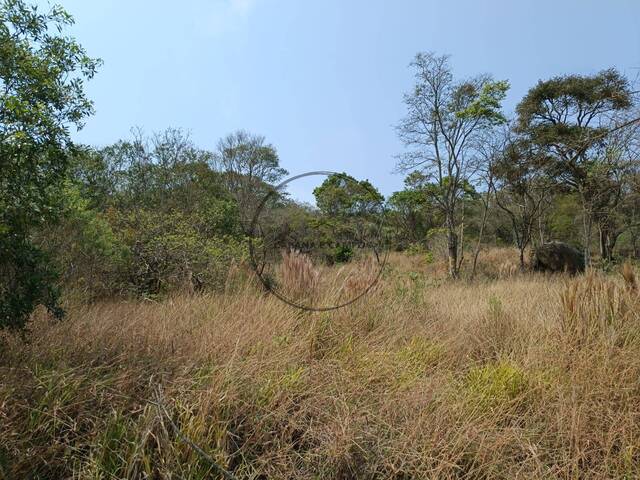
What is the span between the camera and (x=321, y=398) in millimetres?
2570

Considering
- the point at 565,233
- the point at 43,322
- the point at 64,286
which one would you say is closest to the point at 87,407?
the point at 43,322

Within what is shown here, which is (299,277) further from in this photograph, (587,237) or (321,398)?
(587,237)

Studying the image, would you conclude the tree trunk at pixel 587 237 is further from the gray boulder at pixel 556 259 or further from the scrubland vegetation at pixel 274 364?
the scrubland vegetation at pixel 274 364

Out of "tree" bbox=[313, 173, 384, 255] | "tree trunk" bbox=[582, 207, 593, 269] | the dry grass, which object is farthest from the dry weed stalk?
"tree trunk" bbox=[582, 207, 593, 269]

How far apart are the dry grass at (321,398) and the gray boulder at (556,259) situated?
37.3ft

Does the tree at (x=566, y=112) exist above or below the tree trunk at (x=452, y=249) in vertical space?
above

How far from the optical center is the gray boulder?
13.9m

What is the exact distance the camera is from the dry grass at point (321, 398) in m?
2.05

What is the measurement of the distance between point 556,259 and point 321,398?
14.2 m

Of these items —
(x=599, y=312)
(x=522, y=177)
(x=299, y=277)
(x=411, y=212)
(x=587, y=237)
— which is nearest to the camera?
(x=599, y=312)

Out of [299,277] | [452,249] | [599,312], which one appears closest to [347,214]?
[299,277]

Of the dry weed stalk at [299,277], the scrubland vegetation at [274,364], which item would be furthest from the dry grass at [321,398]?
the dry weed stalk at [299,277]

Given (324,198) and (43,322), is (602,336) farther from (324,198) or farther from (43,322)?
(43,322)

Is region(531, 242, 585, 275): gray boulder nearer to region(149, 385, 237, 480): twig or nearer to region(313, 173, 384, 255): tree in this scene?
region(313, 173, 384, 255): tree
